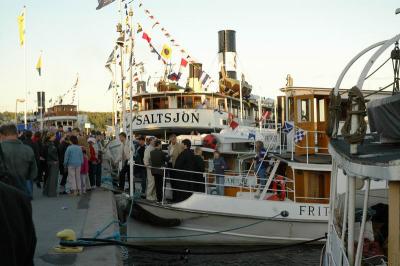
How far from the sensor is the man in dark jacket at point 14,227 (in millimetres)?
2719

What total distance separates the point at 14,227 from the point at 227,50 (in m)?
33.2

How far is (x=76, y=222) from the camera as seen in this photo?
1040 centimetres

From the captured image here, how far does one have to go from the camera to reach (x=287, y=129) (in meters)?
14.6

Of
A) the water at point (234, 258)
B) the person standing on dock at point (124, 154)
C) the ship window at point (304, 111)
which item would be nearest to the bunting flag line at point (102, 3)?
the person standing on dock at point (124, 154)

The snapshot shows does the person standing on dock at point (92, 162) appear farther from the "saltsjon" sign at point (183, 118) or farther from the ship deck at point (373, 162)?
the "saltsjon" sign at point (183, 118)

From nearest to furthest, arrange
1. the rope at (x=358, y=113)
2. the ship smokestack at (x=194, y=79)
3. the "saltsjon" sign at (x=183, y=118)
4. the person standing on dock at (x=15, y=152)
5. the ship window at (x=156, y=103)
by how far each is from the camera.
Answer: the rope at (x=358, y=113) → the person standing on dock at (x=15, y=152) → the "saltsjon" sign at (x=183, y=118) → the ship window at (x=156, y=103) → the ship smokestack at (x=194, y=79)

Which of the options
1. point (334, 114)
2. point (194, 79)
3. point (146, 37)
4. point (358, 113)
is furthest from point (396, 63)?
point (194, 79)

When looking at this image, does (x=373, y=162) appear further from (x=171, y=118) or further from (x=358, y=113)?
(x=171, y=118)

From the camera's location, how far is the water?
13219 mm

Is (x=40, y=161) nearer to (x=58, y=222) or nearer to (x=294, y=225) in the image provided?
(x=58, y=222)

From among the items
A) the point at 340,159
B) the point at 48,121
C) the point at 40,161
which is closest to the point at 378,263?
the point at 340,159

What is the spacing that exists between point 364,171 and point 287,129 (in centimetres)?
968

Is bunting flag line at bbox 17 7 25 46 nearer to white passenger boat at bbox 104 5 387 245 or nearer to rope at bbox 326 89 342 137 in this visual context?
white passenger boat at bbox 104 5 387 245

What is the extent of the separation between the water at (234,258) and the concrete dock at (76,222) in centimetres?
164
